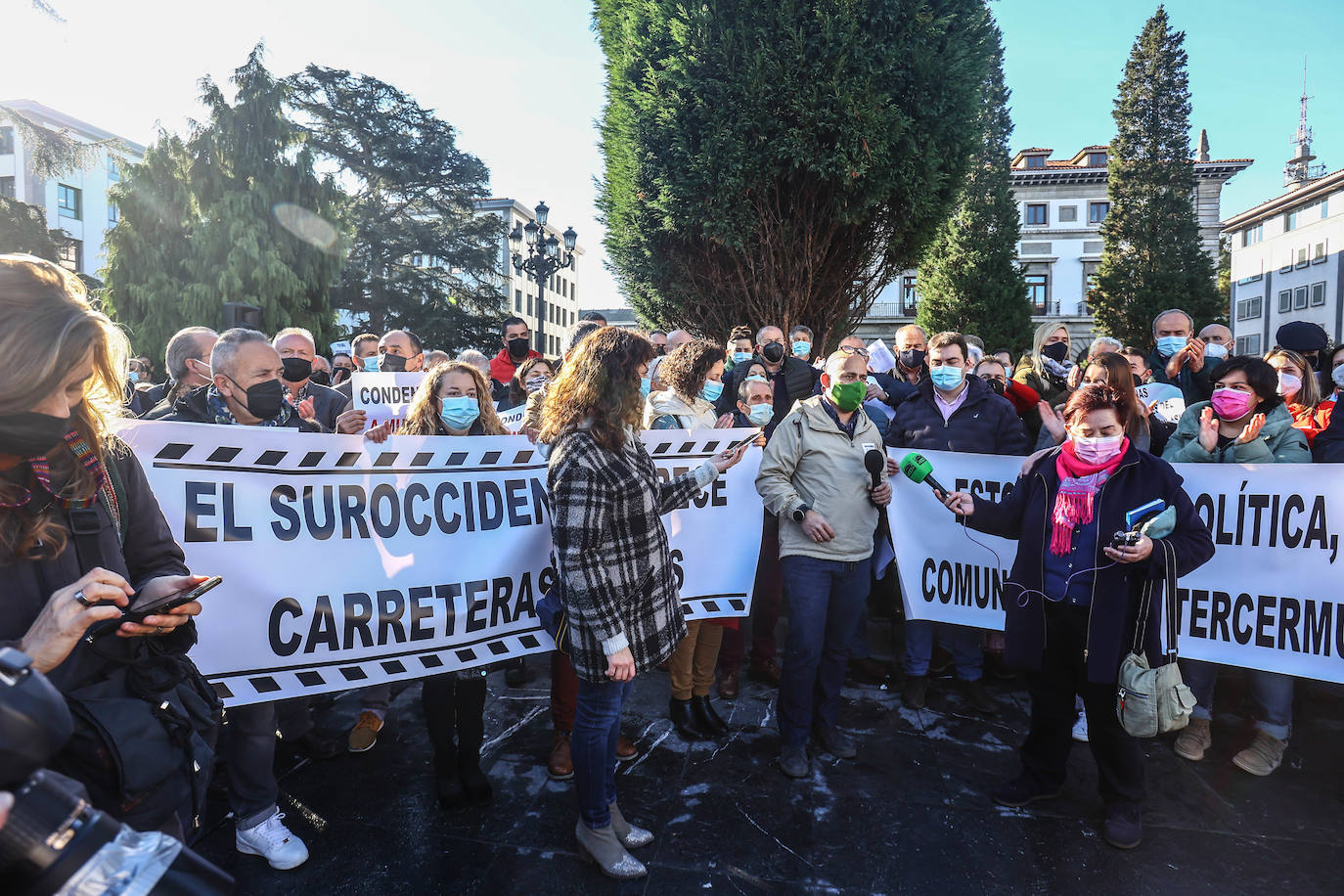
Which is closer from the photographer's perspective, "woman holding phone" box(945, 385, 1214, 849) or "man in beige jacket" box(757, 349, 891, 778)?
"woman holding phone" box(945, 385, 1214, 849)

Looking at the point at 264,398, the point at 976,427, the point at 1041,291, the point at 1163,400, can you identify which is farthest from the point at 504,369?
the point at 1041,291

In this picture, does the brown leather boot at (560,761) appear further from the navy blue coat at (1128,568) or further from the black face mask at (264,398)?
the navy blue coat at (1128,568)

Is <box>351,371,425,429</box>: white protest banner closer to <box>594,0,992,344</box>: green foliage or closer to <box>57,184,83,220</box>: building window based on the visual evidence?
<box>594,0,992,344</box>: green foliage

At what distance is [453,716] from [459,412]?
148 centimetres

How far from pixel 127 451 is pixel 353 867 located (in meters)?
2.00

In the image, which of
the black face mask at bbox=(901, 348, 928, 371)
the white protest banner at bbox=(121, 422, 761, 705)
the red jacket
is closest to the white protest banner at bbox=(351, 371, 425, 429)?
the red jacket

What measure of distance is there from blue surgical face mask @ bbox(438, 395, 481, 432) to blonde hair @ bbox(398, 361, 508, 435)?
0.11 ft

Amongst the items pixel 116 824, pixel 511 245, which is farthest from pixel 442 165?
pixel 116 824

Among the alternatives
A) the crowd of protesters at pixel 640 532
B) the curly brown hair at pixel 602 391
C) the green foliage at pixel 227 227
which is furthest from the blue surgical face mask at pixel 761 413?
the green foliage at pixel 227 227

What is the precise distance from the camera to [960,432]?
4.93 meters

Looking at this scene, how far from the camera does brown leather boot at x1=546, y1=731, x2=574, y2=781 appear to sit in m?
3.76

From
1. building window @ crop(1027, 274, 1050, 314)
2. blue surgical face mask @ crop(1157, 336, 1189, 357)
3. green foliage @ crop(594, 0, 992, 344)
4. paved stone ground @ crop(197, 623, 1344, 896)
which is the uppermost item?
building window @ crop(1027, 274, 1050, 314)

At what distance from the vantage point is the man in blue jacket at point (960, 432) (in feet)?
15.9

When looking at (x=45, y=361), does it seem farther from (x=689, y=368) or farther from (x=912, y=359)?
(x=912, y=359)
